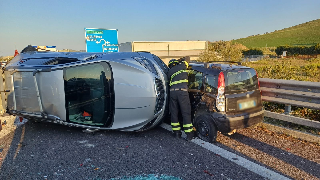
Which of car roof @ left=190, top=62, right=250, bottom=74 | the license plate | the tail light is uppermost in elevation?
car roof @ left=190, top=62, right=250, bottom=74

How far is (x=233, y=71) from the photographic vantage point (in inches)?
165

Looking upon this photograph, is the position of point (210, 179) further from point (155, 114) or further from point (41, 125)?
point (41, 125)

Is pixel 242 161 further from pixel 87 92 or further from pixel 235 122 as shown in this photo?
pixel 87 92

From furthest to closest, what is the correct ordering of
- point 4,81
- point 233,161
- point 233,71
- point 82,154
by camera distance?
point 4,81 < point 233,71 < point 82,154 < point 233,161

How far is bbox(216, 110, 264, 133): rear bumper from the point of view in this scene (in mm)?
4035

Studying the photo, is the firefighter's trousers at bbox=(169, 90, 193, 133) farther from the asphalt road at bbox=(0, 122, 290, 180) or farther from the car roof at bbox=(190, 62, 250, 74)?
the car roof at bbox=(190, 62, 250, 74)

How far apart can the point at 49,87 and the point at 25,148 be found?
1.23 m

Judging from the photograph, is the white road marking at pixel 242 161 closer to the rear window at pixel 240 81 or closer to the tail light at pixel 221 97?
the tail light at pixel 221 97

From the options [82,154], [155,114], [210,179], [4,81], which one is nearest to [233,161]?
[210,179]

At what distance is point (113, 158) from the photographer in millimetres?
3701

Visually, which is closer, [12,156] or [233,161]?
[233,161]

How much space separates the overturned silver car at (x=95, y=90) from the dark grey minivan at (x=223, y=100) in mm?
749

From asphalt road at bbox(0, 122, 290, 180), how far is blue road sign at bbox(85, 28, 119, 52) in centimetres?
1089

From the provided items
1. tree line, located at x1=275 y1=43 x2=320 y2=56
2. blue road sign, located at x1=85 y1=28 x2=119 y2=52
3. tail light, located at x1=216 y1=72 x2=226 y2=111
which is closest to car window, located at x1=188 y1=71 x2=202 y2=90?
tail light, located at x1=216 y1=72 x2=226 y2=111
